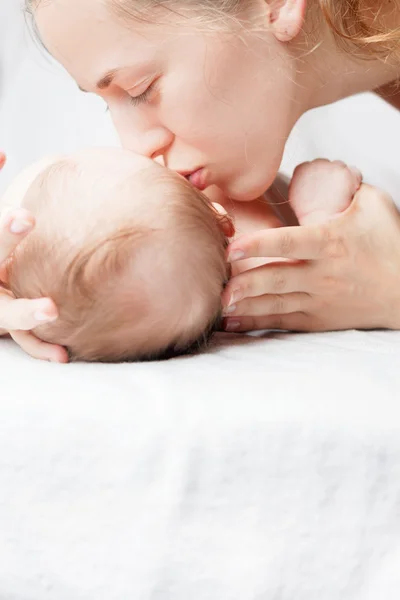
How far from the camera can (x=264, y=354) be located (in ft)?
2.81

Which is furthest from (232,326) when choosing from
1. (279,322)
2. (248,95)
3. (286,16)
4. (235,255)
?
(286,16)

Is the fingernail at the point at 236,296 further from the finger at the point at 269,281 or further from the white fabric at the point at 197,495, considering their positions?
the white fabric at the point at 197,495

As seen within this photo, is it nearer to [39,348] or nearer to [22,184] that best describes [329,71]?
[22,184]

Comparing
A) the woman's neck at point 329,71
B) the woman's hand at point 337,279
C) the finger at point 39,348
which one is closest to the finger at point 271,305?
the woman's hand at point 337,279

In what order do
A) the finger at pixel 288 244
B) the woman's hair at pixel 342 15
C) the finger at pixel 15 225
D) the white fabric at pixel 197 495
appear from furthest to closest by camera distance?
the woman's hair at pixel 342 15 → the finger at pixel 288 244 → the finger at pixel 15 225 → the white fabric at pixel 197 495

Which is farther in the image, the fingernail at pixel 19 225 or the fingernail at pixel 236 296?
the fingernail at pixel 236 296

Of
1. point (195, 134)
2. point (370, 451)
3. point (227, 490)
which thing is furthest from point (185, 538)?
point (195, 134)

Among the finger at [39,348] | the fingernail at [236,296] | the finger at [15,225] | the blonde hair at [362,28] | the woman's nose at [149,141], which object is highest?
the blonde hair at [362,28]

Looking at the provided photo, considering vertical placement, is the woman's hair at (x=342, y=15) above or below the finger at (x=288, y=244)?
above

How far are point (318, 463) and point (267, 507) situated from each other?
0.06 meters

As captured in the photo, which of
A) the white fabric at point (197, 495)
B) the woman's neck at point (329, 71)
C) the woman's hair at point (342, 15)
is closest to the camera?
the white fabric at point (197, 495)

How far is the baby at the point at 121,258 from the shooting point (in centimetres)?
80

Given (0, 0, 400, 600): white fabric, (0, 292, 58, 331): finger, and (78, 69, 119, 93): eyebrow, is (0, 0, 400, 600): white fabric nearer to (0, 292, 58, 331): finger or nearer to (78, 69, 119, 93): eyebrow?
(0, 292, 58, 331): finger

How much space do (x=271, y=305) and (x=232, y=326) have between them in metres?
0.07
